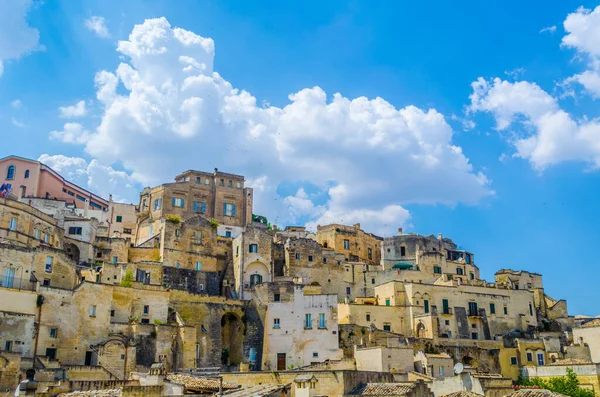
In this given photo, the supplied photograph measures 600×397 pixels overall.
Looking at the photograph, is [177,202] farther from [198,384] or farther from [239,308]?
[198,384]

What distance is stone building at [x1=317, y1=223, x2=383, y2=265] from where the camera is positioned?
79.1 meters

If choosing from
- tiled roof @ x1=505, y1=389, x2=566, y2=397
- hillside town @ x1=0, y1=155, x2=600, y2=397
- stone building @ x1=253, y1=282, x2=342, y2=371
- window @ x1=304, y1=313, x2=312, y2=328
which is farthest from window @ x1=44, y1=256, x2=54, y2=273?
tiled roof @ x1=505, y1=389, x2=566, y2=397

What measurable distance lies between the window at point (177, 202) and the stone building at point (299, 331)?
23.3m

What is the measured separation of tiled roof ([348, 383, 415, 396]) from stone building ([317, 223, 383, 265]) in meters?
40.1

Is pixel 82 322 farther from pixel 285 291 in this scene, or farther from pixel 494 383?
pixel 494 383

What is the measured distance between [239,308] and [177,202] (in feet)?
69.5

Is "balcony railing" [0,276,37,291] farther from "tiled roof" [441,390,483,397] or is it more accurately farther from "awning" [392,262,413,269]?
"awning" [392,262,413,269]

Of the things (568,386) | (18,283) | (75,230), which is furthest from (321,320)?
(75,230)

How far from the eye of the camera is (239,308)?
58.5 m

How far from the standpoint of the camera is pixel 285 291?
57.1 meters

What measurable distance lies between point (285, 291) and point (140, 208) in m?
29.4

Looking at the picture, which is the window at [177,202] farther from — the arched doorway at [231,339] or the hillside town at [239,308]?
the arched doorway at [231,339]

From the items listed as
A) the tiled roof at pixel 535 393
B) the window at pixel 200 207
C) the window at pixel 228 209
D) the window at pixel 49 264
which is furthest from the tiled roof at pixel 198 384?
the window at pixel 228 209

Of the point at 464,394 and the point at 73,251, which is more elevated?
the point at 73,251
